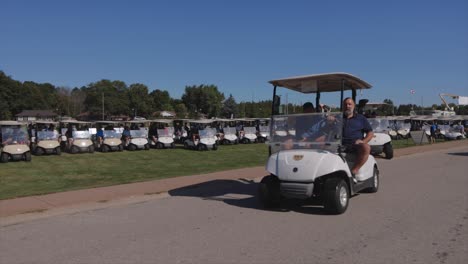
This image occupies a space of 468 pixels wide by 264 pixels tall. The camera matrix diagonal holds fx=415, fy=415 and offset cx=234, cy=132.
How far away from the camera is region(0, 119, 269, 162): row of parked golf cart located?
1719cm

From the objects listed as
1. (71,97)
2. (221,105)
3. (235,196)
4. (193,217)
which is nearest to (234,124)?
(235,196)

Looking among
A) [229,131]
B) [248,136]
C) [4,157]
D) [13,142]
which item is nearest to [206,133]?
[229,131]

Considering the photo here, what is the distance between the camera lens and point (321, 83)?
7715 millimetres

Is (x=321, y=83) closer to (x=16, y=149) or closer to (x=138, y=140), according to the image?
(x=16, y=149)

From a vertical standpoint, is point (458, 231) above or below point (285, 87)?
below

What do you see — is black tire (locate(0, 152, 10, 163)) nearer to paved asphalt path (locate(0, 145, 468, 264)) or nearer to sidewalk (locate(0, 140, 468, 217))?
sidewalk (locate(0, 140, 468, 217))

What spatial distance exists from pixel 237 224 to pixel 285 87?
321cm

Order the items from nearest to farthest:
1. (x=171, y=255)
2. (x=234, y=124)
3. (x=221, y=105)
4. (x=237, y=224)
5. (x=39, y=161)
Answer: (x=171, y=255) < (x=237, y=224) < (x=39, y=161) < (x=234, y=124) < (x=221, y=105)

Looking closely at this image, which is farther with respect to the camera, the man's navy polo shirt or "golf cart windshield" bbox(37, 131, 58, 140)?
"golf cart windshield" bbox(37, 131, 58, 140)

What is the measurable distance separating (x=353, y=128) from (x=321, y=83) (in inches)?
41.0

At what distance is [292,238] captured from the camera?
A: 509cm

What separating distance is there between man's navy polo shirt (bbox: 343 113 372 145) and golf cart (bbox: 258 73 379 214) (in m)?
0.31

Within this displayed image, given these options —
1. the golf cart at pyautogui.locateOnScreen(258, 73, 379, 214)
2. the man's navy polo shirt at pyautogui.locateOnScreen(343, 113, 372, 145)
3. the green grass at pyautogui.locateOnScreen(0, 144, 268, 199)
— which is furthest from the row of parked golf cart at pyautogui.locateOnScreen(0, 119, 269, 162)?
the man's navy polo shirt at pyautogui.locateOnScreen(343, 113, 372, 145)

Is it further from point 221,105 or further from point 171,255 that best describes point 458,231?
point 221,105
